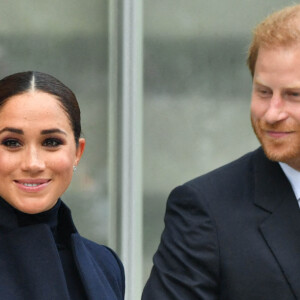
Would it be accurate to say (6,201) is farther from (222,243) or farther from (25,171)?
(222,243)

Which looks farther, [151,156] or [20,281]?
[151,156]

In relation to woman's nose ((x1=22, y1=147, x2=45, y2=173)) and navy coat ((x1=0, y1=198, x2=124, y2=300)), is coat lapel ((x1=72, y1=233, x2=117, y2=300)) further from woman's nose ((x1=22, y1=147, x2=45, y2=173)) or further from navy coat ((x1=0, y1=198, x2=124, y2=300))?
woman's nose ((x1=22, y1=147, x2=45, y2=173))

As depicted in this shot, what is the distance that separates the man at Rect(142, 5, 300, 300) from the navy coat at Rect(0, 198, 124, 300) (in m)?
0.24

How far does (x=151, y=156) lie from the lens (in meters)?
6.36

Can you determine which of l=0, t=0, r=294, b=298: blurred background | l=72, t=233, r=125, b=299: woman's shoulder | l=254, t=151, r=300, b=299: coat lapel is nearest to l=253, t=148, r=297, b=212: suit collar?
l=254, t=151, r=300, b=299: coat lapel

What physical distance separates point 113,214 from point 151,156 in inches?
15.9

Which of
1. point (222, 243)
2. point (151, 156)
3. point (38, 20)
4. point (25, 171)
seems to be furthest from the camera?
point (151, 156)

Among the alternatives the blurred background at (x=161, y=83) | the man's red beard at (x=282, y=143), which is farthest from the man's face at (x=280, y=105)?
the blurred background at (x=161, y=83)

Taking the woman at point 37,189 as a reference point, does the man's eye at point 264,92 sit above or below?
above

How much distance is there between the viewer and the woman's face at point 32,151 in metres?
3.54

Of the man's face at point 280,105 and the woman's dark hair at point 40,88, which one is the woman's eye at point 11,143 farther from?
the man's face at point 280,105

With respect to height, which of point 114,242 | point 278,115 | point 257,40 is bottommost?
point 114,242

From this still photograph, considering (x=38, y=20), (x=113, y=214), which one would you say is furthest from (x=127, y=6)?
(x=113, y=214)

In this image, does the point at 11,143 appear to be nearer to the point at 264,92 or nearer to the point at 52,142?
the point at 52,142
